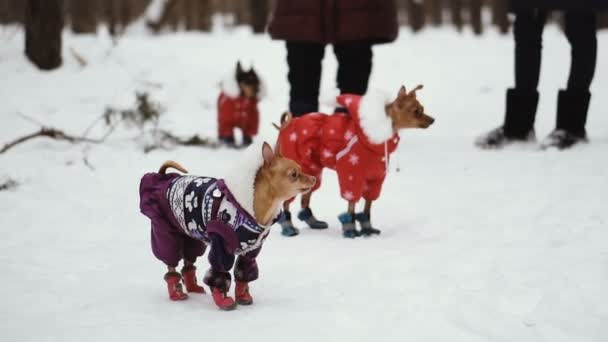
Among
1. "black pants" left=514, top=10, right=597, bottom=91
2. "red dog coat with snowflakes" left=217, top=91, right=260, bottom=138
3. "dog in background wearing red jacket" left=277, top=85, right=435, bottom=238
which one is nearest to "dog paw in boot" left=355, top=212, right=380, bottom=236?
"dog in background wearing red jacket" left=277, top=85, right=435, bottom=238

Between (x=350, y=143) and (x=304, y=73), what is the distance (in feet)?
6.33

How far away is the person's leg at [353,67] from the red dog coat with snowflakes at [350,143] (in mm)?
1679

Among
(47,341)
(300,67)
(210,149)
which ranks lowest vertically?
(210,149)

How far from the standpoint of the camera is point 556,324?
9.89ft

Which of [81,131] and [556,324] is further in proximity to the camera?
[81,131]

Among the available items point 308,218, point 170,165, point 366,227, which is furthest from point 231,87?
point 170,165

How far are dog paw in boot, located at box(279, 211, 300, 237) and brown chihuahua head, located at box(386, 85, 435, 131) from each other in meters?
1.06

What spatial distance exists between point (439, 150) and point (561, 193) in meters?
2.49

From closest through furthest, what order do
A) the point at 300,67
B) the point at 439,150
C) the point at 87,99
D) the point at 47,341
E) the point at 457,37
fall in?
the point at 47,341 → the point at 300,67 → the point at 439,150 → the point at 87,99 → the point at 457,37

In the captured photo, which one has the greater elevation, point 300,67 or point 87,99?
point 300,67

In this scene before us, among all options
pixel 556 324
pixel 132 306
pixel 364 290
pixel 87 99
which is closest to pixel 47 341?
pixel 132 306

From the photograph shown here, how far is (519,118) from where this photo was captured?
6809 mm

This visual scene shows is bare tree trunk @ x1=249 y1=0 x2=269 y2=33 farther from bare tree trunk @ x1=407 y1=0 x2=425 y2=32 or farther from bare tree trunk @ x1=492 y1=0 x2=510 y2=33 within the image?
bare tree trunk @ x1=492 y1=0 x2=510 y2=33

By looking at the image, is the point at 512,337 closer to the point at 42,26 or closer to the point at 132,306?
the point at 132,306
